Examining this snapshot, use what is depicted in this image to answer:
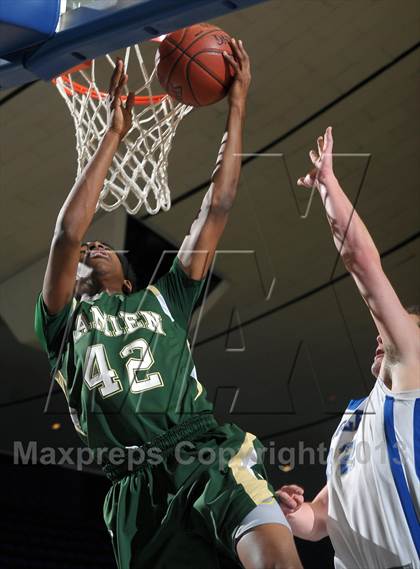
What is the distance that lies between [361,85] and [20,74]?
4.00 meters

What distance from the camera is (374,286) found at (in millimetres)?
3035

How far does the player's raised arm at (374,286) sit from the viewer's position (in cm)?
297

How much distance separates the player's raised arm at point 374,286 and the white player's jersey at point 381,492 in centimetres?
10

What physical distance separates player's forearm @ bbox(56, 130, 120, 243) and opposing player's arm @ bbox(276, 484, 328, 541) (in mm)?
1132

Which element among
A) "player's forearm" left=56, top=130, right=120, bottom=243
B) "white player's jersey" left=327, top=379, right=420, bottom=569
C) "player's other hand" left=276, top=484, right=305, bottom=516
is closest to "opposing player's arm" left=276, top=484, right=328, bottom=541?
"player's other hand" left=276, top=484, right=305, bottom=516

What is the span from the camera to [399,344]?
2.97 m

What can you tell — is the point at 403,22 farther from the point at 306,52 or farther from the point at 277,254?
the point at 277,254

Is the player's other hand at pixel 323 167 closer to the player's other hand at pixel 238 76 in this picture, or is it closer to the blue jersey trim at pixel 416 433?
the player's other hand at pixel 238 76

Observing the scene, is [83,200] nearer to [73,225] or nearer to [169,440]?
[73,225]

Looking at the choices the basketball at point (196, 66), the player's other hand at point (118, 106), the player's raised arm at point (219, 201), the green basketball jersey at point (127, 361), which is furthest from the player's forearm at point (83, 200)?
the basketball at point (196, 66)

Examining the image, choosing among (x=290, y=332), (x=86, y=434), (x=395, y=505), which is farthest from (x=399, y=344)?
(x=290, y=332)

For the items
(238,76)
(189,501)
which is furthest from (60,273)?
(238,76)

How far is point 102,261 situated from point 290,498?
1.06 meters
